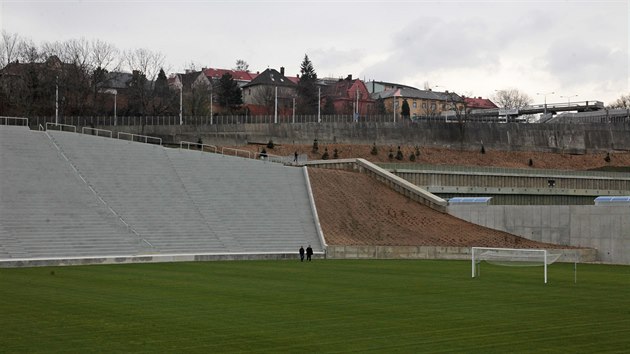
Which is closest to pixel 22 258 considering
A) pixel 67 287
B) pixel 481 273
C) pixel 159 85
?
pixel 67 287

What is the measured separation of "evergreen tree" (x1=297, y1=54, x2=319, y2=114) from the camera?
149 metres

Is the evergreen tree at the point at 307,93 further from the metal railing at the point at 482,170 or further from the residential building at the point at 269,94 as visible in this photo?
the metal railing at the point at 482,170

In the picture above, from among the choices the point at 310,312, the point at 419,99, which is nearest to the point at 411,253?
the point at 310,312

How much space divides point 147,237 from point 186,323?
30272mm

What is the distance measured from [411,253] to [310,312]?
30920 mm

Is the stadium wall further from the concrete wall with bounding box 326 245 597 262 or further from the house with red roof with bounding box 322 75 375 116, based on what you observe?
the house with red roof with bounding box 322 75 375 116

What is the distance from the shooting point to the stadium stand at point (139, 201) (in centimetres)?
4725

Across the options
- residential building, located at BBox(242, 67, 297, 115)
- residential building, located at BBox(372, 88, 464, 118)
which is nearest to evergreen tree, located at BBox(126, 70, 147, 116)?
residential building, located at BBox(242, 67, 297, 115)

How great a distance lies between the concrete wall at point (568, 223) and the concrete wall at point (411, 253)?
126 centimetres

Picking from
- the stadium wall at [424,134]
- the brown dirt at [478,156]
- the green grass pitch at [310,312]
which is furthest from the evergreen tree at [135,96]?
the green grass pitch at [310,312]

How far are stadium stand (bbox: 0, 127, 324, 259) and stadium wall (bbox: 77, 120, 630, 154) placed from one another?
2360 cm

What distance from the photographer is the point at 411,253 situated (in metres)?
52.3

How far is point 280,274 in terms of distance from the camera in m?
36.1

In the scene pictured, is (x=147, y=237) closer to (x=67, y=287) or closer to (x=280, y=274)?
(x=280, y=274)
